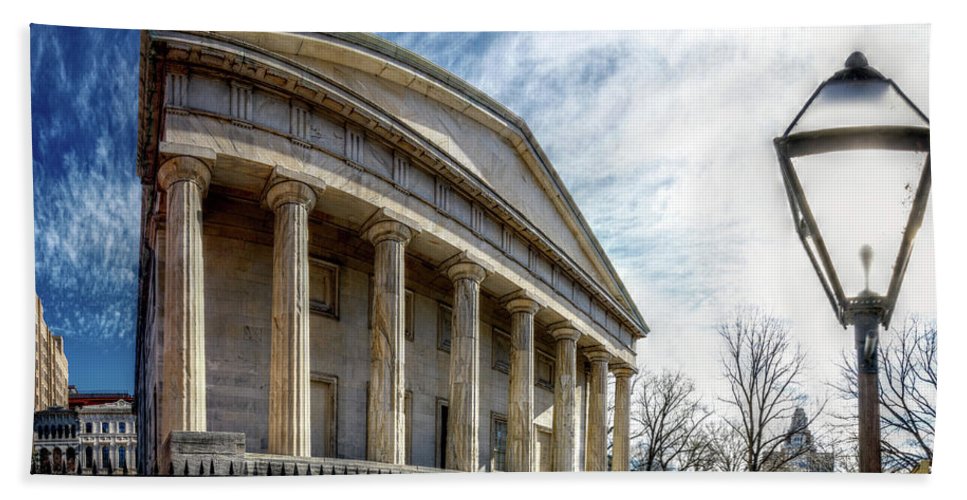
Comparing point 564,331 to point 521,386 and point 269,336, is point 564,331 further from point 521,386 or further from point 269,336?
point 269,336

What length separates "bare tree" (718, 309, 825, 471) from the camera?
20.1 meters

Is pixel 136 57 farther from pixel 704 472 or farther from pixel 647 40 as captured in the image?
pixel 704 472

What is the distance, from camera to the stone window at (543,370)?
30656 millimetres

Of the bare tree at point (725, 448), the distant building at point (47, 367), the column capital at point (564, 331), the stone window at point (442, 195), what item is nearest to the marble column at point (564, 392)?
the column capital at point (564, 331)

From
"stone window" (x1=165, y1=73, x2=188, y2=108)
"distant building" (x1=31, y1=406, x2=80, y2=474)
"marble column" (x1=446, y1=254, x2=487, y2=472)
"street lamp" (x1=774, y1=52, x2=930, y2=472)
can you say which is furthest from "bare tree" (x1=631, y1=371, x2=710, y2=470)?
"street lamp" (x1=774, y1=52, x2=930, y2=472)

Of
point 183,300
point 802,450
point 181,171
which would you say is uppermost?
point 181,171

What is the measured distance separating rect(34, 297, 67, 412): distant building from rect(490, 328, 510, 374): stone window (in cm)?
1290

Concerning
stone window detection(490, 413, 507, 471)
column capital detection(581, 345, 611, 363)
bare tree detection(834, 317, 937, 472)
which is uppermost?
column capital detection(581, 345, 611, 363)

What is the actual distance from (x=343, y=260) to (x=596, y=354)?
1039 centimetres

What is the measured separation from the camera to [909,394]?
59.7ft

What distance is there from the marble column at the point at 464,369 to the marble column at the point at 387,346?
209 centimetres

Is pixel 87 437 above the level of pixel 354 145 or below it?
below

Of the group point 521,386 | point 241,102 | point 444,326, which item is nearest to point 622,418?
point 521,386

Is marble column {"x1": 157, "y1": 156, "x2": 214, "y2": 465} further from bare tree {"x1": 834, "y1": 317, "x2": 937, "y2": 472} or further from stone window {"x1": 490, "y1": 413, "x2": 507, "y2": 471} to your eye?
bare tree {"x1": 834, "y1": 317, "x2": 937, "y2": 472}
